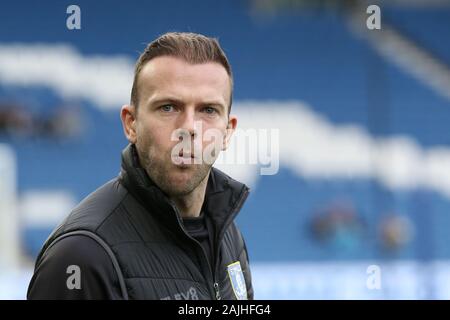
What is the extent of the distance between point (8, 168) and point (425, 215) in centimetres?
389

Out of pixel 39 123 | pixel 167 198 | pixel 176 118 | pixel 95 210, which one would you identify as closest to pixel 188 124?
pixel 176 118

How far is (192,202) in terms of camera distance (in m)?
1.87

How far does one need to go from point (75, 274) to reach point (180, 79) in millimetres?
502

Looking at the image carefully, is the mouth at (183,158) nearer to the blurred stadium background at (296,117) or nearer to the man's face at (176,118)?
the man's face at (176,118)

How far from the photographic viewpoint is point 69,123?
728 cm

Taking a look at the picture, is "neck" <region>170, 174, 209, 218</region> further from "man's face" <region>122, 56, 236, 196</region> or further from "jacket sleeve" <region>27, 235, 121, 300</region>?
"jacket sleeve" <region>27, 235, 121, 300</region>

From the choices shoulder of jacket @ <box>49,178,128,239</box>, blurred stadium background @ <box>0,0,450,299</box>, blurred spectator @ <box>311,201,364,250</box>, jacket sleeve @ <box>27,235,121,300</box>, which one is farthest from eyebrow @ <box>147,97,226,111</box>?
blurred spectator @ <box>311,201,364,250</box>

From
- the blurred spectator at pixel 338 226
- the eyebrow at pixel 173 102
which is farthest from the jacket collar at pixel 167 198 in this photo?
the blurred spectator at pixel 338 226

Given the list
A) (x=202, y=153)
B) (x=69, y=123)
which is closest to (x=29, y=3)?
(x=69, y=123)

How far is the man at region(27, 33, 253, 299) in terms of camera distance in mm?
1566

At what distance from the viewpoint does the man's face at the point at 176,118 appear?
68.9 inches

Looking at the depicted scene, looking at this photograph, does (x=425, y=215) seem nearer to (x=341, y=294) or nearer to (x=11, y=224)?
(x=341, y=294)

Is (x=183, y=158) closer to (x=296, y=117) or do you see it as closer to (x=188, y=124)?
(x=188, y=124)
